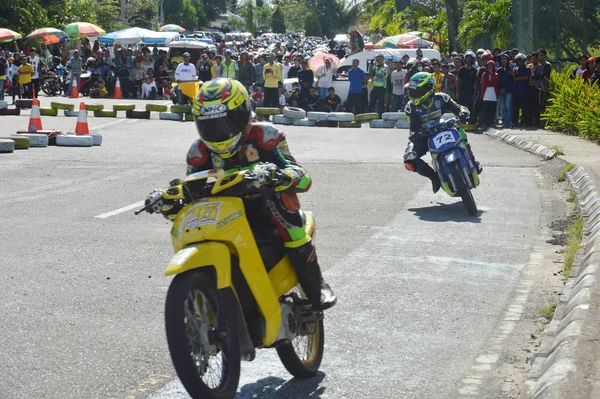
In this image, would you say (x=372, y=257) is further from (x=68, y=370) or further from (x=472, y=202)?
(x=68, y=370)

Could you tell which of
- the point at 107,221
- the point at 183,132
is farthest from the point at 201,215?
the point at 183,132

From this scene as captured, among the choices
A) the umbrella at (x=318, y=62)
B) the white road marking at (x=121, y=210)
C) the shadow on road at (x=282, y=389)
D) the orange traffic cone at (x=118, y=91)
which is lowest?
the orange traffic cone at (x=118, y=91)

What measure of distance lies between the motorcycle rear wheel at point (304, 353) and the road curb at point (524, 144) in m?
12.5

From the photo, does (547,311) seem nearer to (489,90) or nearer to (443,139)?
(443,139)

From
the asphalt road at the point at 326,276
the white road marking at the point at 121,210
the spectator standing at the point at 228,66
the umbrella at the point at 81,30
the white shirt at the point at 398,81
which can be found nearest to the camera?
the asphalt road at the point at 326,276

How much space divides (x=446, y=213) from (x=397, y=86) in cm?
1497

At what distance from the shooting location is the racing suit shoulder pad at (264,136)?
553 centimetres

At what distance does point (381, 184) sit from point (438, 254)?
4961 millimetres

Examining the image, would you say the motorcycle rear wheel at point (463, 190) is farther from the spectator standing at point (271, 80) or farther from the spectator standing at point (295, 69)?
the spectator standing at point (295, 69)

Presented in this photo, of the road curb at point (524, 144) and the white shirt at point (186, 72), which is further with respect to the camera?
the white shirt at point (186, 72)

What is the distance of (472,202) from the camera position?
12.0m

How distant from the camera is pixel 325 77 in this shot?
29.0 m

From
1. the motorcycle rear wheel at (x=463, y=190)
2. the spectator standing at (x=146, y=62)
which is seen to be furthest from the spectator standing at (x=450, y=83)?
the spectator standing at (x=146, y=62)

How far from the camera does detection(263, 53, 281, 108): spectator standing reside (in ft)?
92.3
